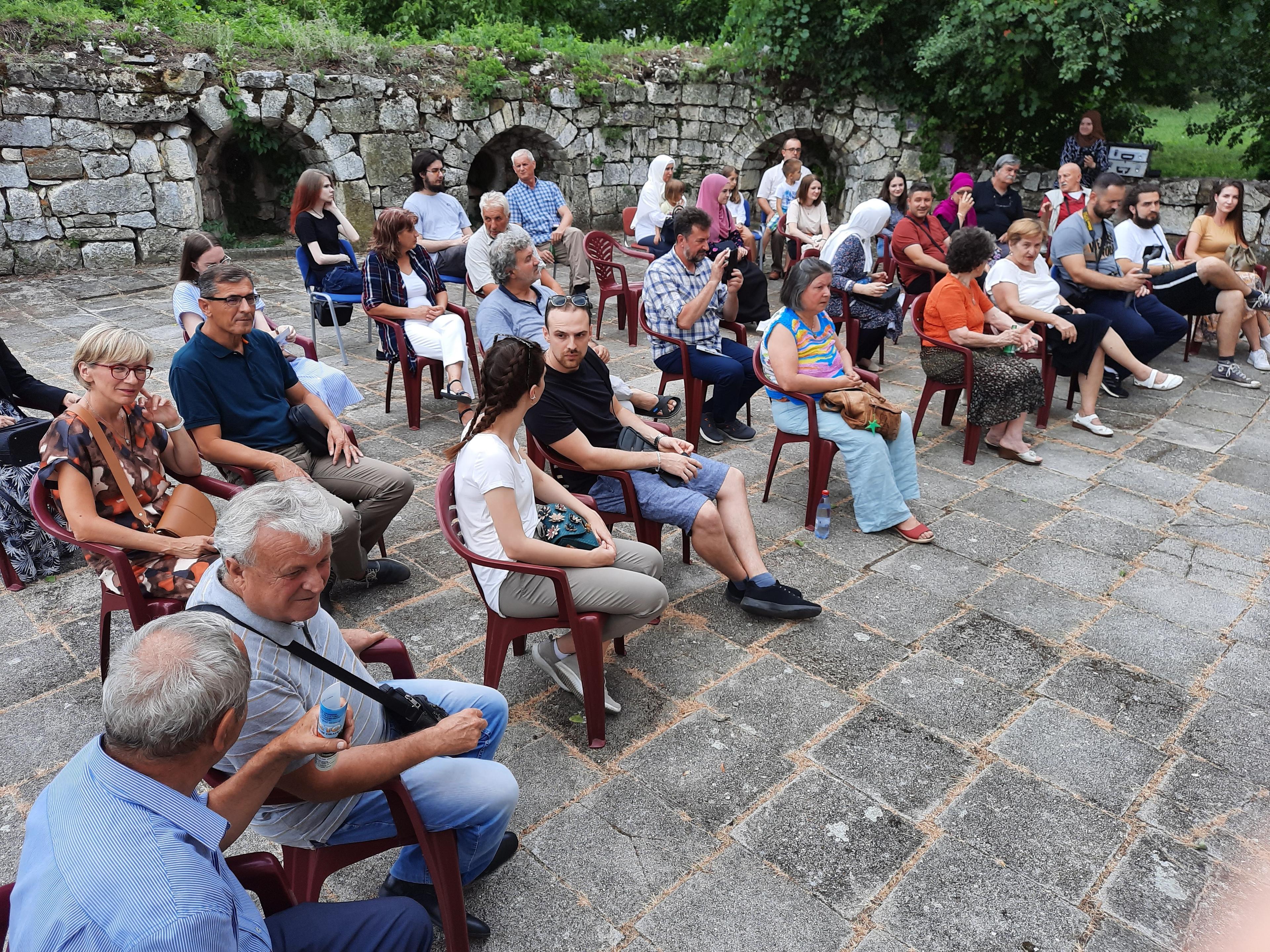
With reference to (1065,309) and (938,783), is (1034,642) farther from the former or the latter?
(1065,309)

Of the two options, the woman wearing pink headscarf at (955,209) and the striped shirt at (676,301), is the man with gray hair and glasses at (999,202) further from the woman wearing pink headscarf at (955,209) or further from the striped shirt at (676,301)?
the striped shirt at (676,301)

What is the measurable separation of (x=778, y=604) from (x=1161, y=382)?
4.07 metres

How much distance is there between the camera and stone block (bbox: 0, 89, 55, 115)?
7977 millimetres

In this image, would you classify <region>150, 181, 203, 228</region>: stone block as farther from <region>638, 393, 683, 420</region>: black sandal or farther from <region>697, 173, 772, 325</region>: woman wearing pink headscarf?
<region>638, 393, 683, 420</region>: black sandal

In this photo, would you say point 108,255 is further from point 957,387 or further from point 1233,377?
point 1233,377

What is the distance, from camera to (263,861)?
1.71 m

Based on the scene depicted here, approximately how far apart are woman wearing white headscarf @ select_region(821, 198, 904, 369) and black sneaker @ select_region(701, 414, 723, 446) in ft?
4.34

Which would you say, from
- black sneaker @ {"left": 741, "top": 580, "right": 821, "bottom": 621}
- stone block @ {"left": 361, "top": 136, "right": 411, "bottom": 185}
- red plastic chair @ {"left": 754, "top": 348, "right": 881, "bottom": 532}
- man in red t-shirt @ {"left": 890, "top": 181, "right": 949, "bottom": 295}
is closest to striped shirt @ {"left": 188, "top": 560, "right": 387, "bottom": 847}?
black sneaker @ {"left": 741, "top": 580, "right": 821, "bottom": 621}

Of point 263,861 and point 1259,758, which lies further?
point 1259,758

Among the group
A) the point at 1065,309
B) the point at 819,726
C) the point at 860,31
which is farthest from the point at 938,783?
the point at 860,31

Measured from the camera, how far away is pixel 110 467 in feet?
9.34

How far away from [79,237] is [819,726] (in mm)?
8917

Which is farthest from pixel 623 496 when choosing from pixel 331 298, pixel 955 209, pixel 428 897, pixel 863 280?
pixel 955 209

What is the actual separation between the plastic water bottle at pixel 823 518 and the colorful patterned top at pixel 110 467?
2.64 meters
